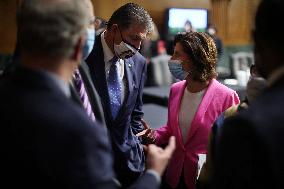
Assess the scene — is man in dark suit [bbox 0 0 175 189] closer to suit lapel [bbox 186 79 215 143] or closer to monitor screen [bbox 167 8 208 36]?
suit lapel [bbox 186 79 215 143]

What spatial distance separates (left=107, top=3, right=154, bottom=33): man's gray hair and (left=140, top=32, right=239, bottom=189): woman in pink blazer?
0.20 metres

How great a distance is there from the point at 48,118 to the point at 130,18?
1328mm

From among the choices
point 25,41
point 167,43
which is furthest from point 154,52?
point 25,41

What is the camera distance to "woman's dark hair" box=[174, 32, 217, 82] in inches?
82.0

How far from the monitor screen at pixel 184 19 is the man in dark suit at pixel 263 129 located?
597cm

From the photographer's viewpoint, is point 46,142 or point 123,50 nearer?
point 46,142

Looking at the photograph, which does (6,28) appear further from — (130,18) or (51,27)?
(51,27)

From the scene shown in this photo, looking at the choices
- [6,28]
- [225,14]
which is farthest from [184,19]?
[6,28]

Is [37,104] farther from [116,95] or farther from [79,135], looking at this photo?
[116,95]

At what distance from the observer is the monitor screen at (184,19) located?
6.92m

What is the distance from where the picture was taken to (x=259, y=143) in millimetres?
894

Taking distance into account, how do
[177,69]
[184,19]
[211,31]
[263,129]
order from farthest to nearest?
1. [184,19]
2. [211,31]
3. [177,69]
4. [263,129]

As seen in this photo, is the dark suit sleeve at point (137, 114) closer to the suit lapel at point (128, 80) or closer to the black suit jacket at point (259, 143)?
the suit lapel at point (128, 80)

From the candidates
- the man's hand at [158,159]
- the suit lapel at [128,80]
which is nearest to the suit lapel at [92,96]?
the man's hand at [158,159]
